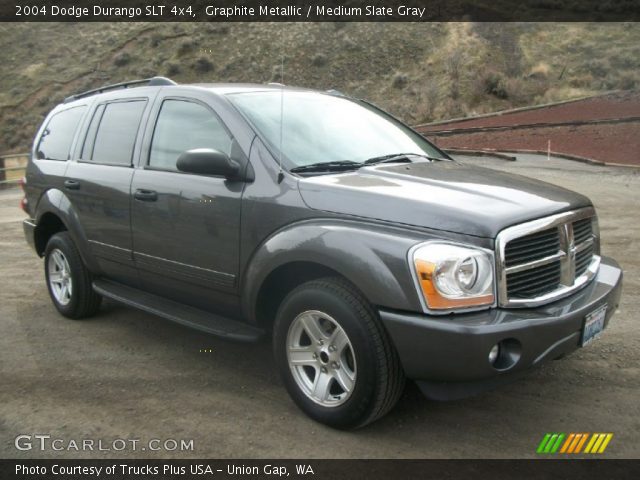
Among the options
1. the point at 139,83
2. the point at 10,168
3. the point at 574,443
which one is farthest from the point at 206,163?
the point at 10,168

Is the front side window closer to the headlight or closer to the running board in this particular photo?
the running board

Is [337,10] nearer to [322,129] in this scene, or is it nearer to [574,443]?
[322,129]

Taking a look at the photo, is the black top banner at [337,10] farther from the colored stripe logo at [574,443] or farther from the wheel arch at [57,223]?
the colored stripe logo at [574,443]

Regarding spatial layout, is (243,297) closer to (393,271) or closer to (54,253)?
(393,271)

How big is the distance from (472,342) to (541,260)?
661 millimetres

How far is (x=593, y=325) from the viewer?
330 cm

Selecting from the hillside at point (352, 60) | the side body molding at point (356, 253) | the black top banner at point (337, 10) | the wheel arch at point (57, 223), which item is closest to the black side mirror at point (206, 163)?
the side body molding at point (356, 253)

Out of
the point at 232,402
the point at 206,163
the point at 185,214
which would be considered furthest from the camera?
the point at 185,214

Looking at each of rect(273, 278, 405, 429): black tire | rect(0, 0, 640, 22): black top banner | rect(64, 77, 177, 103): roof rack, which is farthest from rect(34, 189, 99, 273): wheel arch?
rect(0, 0, 640, 22): black top banner

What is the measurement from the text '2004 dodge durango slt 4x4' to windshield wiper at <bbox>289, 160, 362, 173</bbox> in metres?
0.01

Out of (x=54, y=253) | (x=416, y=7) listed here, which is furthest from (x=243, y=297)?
(x=416, y=7)

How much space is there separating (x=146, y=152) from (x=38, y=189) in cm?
175

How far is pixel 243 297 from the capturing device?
3.69 metres

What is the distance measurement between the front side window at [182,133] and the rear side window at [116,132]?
0.96 ft
